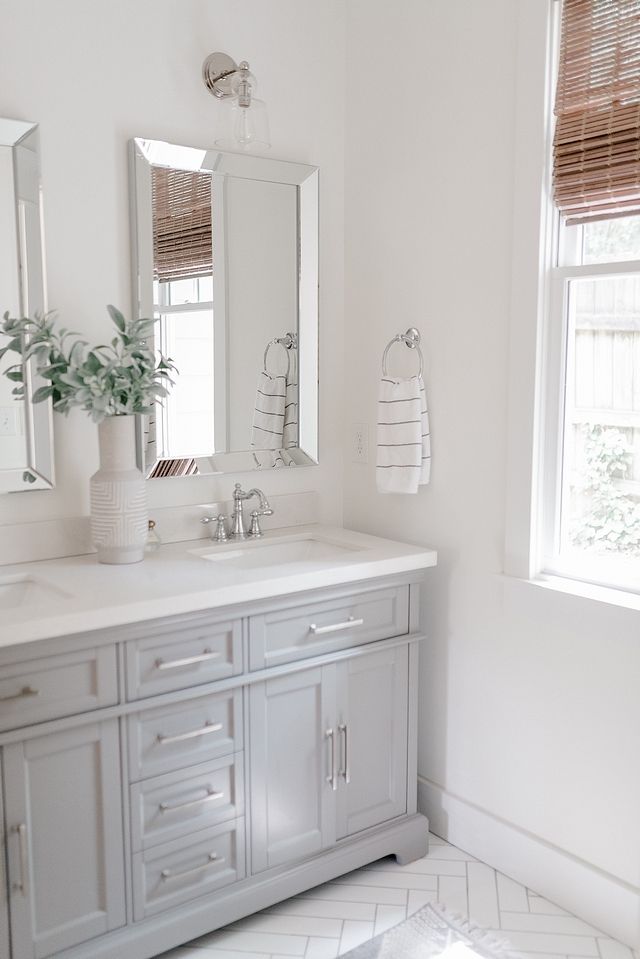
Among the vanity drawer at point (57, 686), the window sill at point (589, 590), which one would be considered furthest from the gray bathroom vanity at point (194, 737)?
the window sill at point (589, 590)

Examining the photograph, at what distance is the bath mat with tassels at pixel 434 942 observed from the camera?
2074 millimetres

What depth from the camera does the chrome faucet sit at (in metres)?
2.60

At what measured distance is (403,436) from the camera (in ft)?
8.37

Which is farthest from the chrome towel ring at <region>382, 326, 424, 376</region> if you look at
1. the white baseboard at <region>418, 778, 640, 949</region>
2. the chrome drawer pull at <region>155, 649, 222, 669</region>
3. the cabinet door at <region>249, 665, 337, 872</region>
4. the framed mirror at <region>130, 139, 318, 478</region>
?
the white baseboard at <region>418, 778, 640, 949</region>

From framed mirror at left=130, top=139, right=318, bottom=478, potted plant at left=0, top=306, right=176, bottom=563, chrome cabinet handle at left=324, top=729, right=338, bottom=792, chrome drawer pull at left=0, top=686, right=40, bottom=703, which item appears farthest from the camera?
framed mirror at left=130, top=139, right=318, bottom=478

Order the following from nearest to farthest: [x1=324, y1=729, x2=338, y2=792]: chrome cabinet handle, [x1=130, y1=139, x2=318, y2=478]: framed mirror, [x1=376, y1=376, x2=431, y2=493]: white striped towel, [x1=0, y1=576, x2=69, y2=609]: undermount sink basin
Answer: [x1=0, y1=576, x2=69, y2=609]: undermount sink basin
[x1=324, y1=729, x2=338, y2=792]: chrome cabinet handle
[x1=130, y1=139, x2=318, y2=478]: framed mirror
[x1=376, y1=376, x2=431, y2=493]: white striped towel

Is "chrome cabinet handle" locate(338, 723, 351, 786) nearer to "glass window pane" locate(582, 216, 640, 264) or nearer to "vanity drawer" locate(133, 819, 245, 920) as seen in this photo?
"vanity drawer" locate(133, 819, 245, 920)

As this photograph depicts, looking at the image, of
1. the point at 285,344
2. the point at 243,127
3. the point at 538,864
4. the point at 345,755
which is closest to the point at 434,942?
the point at 538,864

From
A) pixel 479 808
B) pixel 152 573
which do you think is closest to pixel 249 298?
pixel 152 573

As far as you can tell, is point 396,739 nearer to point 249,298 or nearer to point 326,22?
point 249,298

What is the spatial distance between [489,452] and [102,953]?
5.03 feet

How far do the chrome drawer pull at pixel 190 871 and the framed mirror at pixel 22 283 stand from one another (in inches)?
39.1

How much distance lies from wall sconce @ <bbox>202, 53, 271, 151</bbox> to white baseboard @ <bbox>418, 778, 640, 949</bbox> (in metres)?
1.95

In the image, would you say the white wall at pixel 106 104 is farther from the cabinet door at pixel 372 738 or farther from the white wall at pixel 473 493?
the cabinet door at pixel 372 738
